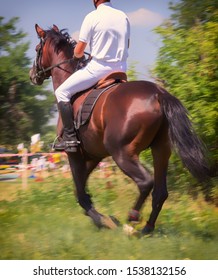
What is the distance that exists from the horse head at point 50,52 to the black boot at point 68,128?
0.59 metres

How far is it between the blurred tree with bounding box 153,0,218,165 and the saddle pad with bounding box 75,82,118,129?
1561mm

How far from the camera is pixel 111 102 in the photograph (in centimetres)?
526

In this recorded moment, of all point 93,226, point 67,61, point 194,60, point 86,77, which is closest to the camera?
point 86,77

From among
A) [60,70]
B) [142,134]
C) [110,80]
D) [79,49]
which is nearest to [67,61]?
[60,70]

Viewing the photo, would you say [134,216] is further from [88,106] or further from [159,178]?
[88,106]

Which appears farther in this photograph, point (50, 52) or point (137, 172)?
point (50, 52)

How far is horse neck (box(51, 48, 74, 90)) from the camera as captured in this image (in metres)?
6.07

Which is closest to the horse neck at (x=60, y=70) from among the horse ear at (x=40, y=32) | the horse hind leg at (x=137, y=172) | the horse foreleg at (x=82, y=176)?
the horse ear at (x=40, y=32)

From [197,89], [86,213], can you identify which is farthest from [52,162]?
[197,89]

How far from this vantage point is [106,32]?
17.9 feet

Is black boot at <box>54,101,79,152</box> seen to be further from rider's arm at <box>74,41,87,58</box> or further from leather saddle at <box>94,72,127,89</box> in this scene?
rider's arm at <box>74,41,87,58</box>

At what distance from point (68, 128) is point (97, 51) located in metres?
0.85

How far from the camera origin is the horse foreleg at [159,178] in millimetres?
5348

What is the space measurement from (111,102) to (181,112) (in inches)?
26.7
